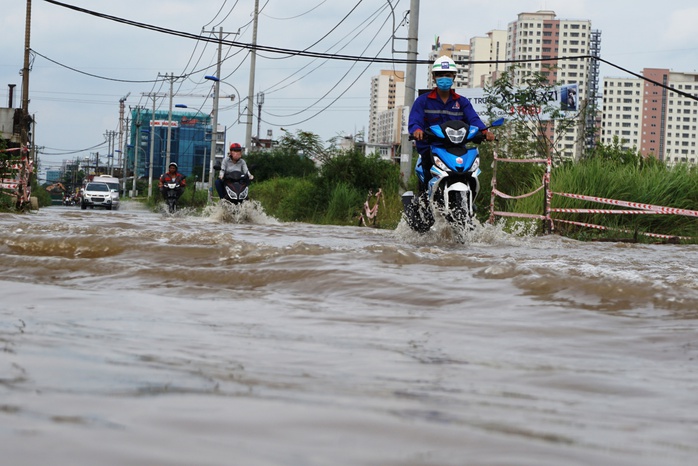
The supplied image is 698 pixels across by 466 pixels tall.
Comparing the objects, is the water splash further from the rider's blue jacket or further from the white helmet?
the white helmet

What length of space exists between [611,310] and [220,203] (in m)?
12.2

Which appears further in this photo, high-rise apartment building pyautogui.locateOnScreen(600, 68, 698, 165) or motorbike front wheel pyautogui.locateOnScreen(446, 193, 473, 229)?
high-rise apartment building pyautogui.locateOnScreen(600, 68, 698, 165)

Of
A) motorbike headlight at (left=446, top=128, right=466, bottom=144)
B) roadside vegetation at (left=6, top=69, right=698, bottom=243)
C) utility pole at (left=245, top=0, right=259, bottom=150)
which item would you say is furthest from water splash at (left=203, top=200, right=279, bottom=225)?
utility pole at (left=245, top=0, right=259, bottom=150)

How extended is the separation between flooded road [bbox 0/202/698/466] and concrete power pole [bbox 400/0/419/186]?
14.0m

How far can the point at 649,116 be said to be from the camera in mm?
149875

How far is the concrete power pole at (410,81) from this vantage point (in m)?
19.9

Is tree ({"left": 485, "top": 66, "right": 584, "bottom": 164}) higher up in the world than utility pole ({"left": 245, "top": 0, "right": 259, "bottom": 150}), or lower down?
lower down

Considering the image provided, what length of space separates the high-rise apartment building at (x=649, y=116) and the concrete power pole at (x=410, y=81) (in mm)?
127230

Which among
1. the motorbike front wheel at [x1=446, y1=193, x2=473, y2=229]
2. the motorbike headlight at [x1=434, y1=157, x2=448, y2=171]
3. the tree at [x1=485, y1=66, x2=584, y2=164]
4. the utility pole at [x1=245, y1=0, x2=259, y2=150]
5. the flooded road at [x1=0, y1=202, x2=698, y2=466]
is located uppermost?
the utility pole at [x1=245, y1=0, x2=259, y2=150]

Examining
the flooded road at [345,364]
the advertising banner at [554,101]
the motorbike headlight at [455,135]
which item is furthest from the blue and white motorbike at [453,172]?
the advertising banner at [554,101]

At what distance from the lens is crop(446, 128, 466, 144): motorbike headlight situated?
29.2ft

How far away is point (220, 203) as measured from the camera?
1609 cm

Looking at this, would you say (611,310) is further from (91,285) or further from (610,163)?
→ (610,163)

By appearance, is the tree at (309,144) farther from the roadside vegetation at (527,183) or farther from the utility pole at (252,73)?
the utility pole at (252,73)
